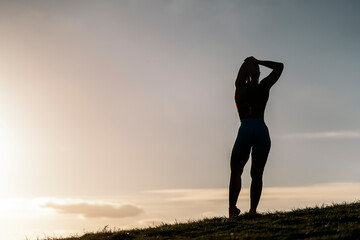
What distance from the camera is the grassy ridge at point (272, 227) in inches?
385

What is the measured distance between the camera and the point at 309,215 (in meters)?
12.0

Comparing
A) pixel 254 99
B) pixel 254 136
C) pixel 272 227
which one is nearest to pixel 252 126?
pixel 254 136

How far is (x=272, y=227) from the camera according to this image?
10508 mm

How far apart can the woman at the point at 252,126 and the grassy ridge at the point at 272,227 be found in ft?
2.78

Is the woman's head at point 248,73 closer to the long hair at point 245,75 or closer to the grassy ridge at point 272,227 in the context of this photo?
the long hair at point 245,75

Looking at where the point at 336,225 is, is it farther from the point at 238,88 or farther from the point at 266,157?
the point at 238,88

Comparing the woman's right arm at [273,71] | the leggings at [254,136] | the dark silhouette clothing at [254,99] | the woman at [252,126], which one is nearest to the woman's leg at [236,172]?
the woman at [252,126]

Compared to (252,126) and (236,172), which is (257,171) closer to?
(236,172)

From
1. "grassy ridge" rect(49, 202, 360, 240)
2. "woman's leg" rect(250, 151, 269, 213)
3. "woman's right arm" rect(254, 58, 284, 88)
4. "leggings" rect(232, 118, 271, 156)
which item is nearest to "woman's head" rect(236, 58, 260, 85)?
"woman's right arm" rect(254, 58, 284, 88)

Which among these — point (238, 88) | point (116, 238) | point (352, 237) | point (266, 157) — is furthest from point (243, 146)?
point (116, 238)

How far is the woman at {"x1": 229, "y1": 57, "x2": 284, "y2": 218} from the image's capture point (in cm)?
1157

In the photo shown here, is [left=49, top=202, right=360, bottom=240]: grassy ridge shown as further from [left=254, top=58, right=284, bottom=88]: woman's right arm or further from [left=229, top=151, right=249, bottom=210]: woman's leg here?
[left=254, top=58, right=284, bottom=88]: woman's right arm

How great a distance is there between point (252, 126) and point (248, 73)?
1.39 meters

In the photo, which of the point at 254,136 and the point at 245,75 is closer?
the point at 254,136
